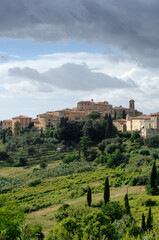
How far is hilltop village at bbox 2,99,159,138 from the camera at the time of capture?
234 ft

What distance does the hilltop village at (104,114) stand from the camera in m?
71.3

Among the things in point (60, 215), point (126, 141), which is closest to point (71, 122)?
point (126, 141)

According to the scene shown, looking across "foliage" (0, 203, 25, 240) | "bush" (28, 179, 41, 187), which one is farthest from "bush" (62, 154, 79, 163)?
"foliage" (0, 203, 25, 240)

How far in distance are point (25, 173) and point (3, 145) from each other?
72.9 feet

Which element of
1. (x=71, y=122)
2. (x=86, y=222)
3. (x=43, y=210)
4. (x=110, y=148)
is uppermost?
(x=71, y=122)

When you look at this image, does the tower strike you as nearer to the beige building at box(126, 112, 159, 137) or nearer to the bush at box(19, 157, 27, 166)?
the beige building at box(126, 112, 159, 137)

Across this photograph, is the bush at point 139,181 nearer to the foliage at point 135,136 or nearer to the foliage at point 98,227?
the foliage at point 98,227

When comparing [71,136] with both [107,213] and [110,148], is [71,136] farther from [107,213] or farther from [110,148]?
[107,213]

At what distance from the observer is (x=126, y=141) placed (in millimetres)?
69938

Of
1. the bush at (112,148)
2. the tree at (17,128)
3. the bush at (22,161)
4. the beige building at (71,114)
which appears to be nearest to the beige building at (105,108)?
the beige building at (71,114)

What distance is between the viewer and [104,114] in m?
104

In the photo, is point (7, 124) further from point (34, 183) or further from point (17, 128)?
point (34, 183)

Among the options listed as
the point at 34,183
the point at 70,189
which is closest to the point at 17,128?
the point at 34,183

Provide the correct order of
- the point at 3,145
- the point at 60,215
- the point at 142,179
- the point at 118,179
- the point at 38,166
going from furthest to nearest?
the point at 3,145 → the point at 38,166 → the point at 118,179 → the point at 142,179 → the point at 60,215
